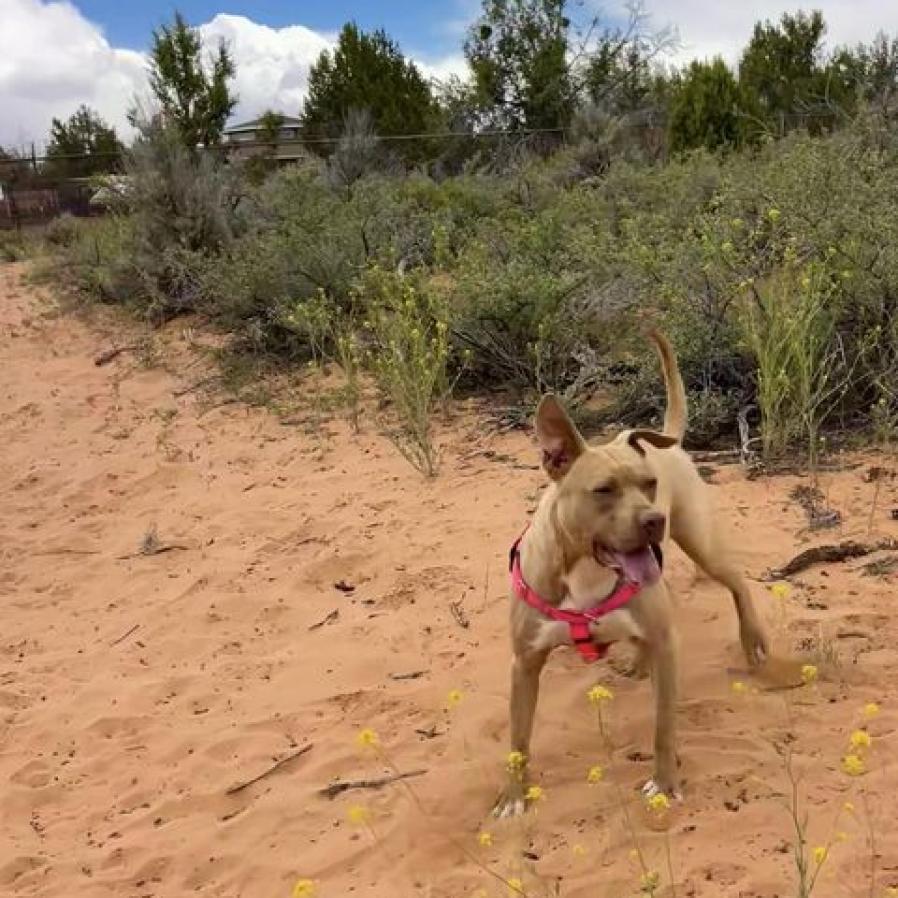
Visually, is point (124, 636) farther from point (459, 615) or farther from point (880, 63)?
point (880, 63)

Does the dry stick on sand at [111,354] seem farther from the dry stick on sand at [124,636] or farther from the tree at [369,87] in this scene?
the tree at [369,87]

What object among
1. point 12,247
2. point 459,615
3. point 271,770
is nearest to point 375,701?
point 271,770

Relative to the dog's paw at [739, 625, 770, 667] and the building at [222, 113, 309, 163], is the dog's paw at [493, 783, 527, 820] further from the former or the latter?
the building at [222, 113, 309, 163]

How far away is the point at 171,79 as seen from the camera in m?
26.5

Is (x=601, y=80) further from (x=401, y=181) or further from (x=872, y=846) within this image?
(x=872, y=846)

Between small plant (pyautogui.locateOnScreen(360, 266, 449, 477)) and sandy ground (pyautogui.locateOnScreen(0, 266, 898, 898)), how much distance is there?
0.67ft

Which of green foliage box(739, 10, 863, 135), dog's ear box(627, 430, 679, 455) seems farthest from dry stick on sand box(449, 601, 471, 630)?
green foliage box(739, 10, 863, 135)

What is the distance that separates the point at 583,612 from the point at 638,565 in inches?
11.1

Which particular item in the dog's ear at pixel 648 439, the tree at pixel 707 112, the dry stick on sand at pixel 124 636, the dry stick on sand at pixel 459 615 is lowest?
the dry stick on sand at pixel 124 636

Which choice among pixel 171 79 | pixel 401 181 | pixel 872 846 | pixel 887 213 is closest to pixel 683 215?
pixel 887 213

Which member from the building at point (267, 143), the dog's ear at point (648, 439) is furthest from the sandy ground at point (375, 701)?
the building at point (267, 143)

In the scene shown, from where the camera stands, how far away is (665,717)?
10.3ft

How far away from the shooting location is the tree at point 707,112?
A: 1762 cm

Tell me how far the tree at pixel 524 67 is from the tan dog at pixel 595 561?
2897cm
